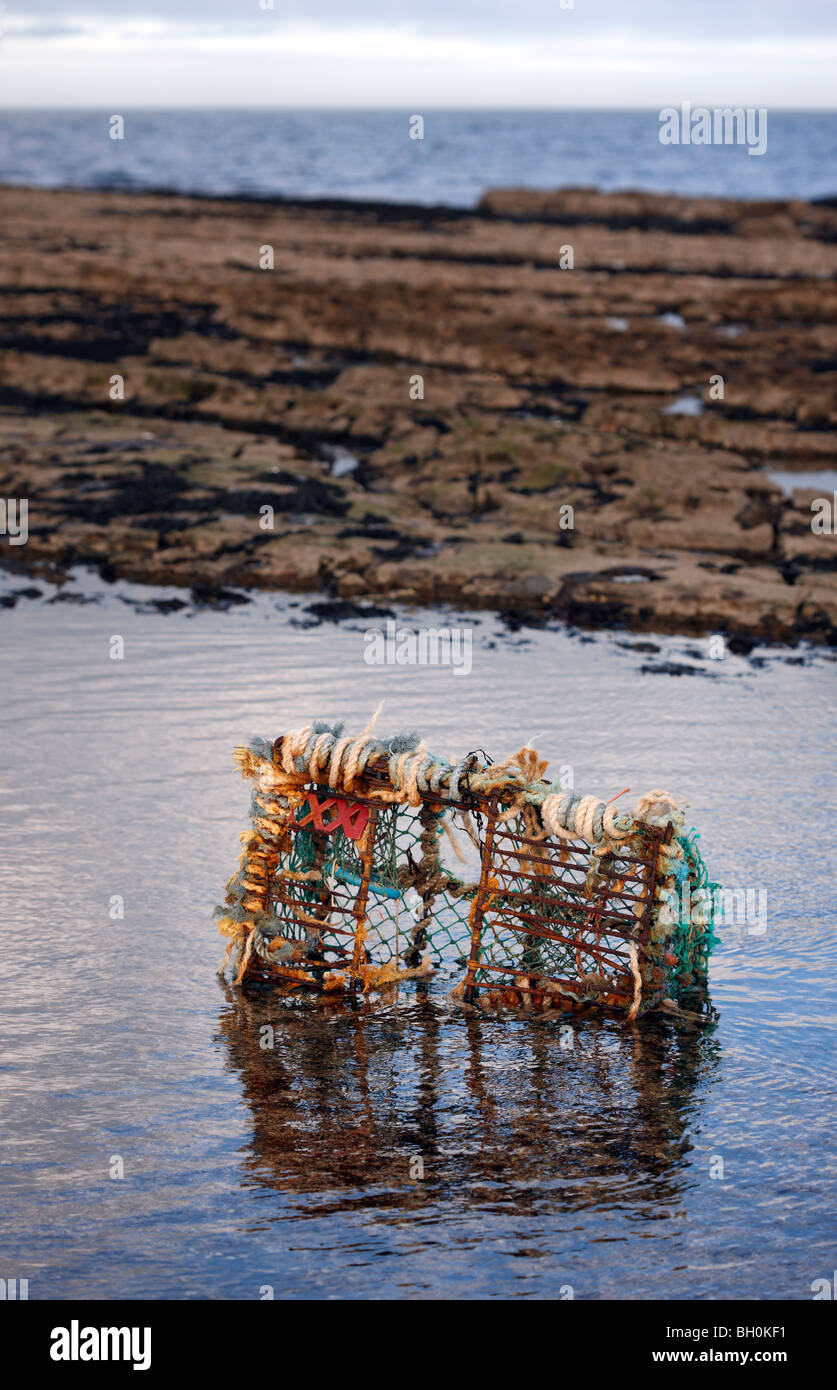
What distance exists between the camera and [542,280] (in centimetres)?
4619

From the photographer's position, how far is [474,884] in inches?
366

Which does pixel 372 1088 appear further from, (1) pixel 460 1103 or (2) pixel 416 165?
(2) pixel 416 165

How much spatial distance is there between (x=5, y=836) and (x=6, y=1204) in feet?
16.1

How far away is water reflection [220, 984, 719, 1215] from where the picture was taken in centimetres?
750

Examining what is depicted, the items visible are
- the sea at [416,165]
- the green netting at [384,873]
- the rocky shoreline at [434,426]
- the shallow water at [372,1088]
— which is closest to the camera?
the shallow water at [372,1088]

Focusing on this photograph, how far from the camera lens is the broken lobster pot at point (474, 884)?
8812mm

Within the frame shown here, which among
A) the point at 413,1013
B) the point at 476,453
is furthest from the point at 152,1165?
the point at 476,453

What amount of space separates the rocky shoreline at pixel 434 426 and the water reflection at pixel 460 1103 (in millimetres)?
9611

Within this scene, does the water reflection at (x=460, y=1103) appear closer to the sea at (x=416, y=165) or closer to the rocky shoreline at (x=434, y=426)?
the rocky shoreline at (x=434, y=426)

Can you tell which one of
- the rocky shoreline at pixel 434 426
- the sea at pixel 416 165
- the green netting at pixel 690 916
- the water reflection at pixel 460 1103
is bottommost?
the water reflection at pixel 460 1103

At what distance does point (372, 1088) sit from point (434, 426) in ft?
63.4

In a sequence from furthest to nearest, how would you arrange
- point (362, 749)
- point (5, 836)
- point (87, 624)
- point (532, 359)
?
point (532, 359)
point (87, 624)
point (5, 836)
point (362, 749)

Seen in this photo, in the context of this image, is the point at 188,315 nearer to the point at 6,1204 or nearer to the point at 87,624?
the point at 87,624

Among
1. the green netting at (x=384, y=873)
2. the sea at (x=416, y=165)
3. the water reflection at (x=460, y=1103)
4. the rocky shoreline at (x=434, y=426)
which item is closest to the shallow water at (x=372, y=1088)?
the water reflection at (x=460, y=1103)
